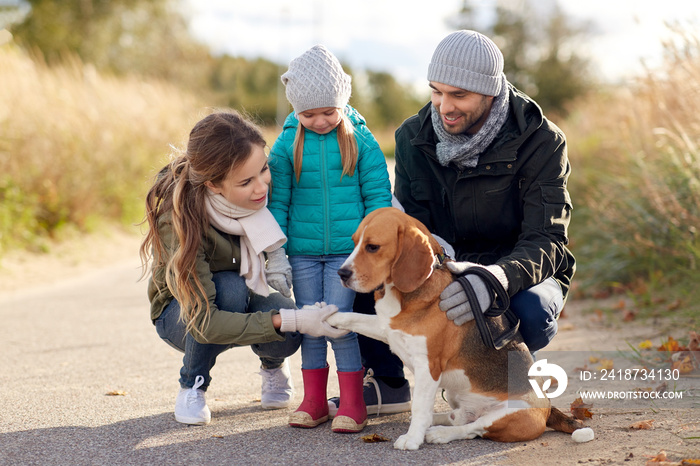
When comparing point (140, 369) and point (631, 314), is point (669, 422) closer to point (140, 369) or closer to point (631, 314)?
point (631, 314)

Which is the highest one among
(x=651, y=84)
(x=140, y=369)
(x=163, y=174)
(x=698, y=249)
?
(x=651, y=84)

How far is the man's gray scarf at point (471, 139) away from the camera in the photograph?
400 centimetres

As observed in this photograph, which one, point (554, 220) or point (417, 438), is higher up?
point (554, 220)

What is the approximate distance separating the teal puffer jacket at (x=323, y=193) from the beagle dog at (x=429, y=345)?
0.46m

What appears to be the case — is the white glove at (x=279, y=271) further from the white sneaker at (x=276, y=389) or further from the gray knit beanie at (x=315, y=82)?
the gray knit beanie at (x=315, y=82)

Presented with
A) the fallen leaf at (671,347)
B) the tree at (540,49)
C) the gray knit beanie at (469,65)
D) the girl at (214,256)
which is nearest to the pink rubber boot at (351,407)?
the girl at (214,256)

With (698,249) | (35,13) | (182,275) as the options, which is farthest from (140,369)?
(35,13)

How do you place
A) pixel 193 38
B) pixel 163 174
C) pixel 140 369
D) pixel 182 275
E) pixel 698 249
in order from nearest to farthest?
pixel 182 275 < pixel 163 174 < pixel 140 369 < pixel 698 249 < pixel 193 38

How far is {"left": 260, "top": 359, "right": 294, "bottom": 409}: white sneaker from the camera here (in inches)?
168

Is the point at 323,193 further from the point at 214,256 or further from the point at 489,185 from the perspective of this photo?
the point at 489,185

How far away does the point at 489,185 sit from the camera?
13.5ft

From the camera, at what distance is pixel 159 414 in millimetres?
4113

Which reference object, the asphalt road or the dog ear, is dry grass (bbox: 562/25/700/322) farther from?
the asphalt road

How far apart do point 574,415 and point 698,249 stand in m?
2.73
